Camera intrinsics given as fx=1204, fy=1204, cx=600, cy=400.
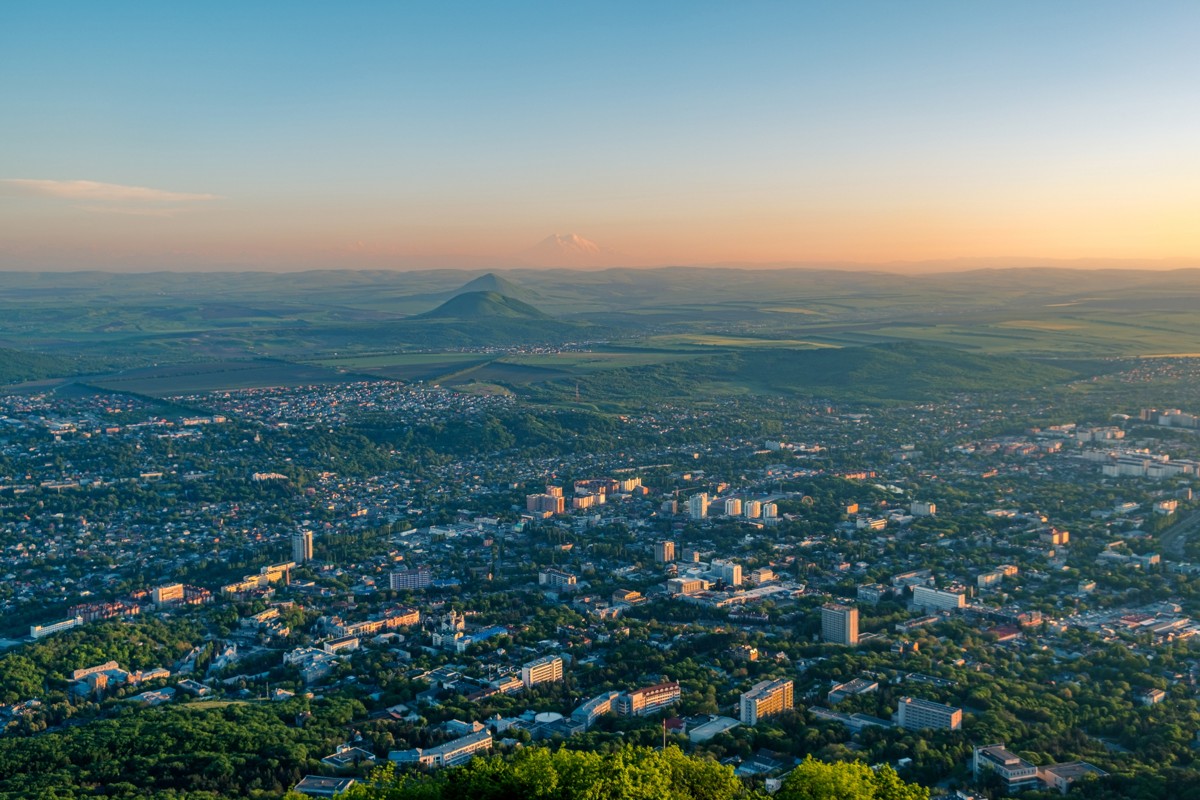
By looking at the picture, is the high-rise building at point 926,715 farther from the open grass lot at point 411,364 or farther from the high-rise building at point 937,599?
the open grass lot at point 411,364

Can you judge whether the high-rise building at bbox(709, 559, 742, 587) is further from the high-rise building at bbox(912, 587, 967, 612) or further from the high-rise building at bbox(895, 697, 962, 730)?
the high-rise building at bbox(895, 697, 962, 730)

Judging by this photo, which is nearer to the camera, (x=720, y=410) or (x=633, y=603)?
(x=633, y=603)

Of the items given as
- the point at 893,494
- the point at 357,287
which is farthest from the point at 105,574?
the point at 357,287

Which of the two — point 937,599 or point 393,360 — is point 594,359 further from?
point 937,599

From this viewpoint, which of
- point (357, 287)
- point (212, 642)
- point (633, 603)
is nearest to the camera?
point (212, 642)

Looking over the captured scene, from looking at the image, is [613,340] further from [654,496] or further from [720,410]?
[654,496]

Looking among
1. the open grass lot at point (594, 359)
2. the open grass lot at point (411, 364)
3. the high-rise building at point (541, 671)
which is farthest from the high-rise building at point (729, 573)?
the open grass lot at point (411, 364)
